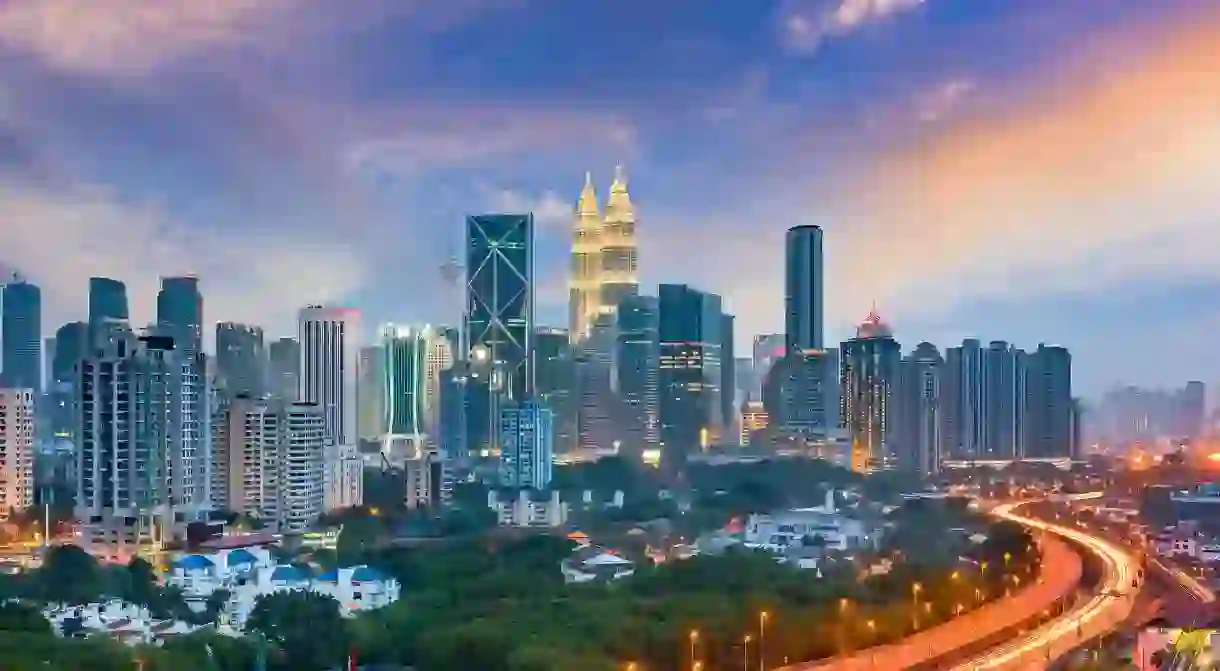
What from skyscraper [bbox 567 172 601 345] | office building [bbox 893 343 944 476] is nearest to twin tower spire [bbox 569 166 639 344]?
skyscraper [bbox 567 172 601 345]

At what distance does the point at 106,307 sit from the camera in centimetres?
1577

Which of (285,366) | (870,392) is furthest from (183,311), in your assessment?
(870,392)

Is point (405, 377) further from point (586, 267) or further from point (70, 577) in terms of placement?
point (70, 577)

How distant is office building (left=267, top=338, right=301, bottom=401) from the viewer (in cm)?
2241

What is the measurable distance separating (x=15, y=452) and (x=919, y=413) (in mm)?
12997

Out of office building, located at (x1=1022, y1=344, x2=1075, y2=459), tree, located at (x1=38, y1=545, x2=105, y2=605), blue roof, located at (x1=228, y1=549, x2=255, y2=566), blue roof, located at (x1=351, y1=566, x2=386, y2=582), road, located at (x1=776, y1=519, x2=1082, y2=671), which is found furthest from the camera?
office building, located at (x1=1022, y1=344, x2=1075, y2=459)

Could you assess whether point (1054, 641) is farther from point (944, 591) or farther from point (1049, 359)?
point (1049, 359)

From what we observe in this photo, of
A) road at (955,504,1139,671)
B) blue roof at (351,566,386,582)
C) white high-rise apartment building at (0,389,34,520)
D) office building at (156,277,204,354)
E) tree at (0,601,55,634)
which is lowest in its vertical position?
road at (955,504,1139,671)

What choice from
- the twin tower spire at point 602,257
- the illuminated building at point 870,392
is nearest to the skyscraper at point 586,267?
the twin tower spire at point 602,257

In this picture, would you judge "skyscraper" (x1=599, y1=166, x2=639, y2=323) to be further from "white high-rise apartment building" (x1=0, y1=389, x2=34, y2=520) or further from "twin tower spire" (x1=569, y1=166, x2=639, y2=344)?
"white high-rise apartment building" (x1=0, y1=389, x2=34, y2=520)

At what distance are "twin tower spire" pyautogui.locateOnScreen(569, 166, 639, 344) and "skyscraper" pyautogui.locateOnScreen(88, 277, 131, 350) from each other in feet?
37.9

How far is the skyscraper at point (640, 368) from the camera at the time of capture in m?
24.0

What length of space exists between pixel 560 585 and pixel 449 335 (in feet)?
56.5

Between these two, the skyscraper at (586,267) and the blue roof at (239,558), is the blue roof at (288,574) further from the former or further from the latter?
the skyscraper at (586,267)
